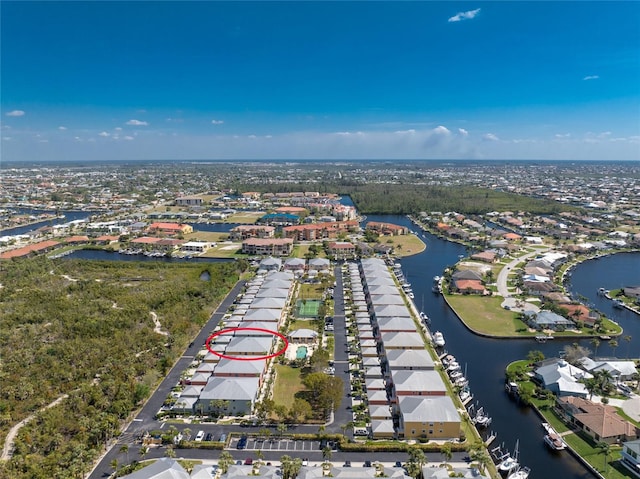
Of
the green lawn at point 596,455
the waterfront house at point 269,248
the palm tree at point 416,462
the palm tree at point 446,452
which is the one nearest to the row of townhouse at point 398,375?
the palm tree at point 446,452

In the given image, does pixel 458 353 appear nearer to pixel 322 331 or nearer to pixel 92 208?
pixel 322 331

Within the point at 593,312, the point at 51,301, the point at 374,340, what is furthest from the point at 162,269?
→ the point at 593,312

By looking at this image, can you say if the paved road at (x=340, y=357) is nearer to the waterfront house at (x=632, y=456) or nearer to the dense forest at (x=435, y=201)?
the waterfront house at (x=632, y=456)

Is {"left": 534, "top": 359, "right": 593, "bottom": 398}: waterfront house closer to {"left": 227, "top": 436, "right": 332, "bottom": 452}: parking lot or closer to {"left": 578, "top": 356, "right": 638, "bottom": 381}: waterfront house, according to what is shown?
{"left": 578, "top": 356, "right": 638, "bottom": 381}: waterfront house

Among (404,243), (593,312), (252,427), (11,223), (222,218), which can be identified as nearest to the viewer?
(252,427)

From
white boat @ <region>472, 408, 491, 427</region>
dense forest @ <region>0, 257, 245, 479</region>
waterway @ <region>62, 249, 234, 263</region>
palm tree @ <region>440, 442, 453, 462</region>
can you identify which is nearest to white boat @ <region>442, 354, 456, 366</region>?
white boat @ <region>472, 408, 491, 427</region>

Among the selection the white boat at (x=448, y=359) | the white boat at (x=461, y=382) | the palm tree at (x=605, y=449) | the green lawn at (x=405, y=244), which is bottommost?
the palm tree at (x=605, y=449)
